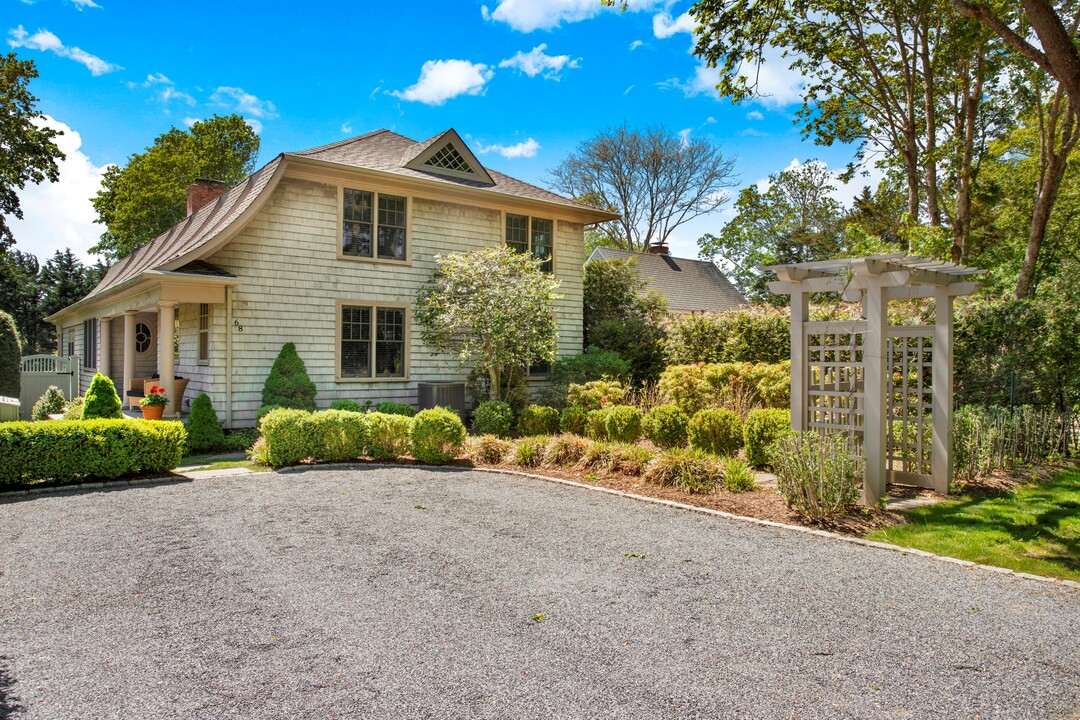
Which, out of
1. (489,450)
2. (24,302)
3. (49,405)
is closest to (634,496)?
(489,450)

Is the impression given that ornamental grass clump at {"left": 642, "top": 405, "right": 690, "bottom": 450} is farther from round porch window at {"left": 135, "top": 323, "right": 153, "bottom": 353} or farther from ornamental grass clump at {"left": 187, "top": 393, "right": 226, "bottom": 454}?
round porch window at {"left": 135, "top": 323, "right": 153, "bottom": 353}

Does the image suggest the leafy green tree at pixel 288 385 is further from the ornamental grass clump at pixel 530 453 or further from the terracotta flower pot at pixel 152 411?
the ornamental grass clump at pixel 530 453

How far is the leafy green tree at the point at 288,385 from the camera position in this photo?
11.4 meters

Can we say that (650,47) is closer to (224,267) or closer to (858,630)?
(224,267)

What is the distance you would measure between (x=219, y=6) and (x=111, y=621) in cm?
1231

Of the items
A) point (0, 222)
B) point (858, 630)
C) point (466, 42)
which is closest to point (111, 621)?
point (858, 630)

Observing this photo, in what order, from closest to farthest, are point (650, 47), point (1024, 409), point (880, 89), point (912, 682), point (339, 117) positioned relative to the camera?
point (912, 682) → point (1024, 409) → point (880, 89) → point (650, 47) → point (339, 117)

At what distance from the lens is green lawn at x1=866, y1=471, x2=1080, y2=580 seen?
4.94 metres

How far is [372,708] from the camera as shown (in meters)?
2.81

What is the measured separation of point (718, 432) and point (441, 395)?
6.04 m

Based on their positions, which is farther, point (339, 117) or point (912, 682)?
point (339, 117)

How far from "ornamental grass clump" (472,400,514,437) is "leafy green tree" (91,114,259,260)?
23874mm

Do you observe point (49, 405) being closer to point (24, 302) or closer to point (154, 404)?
point (154, 404)

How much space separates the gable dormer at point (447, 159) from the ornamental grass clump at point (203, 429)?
20.7 feet
